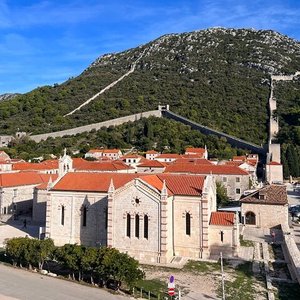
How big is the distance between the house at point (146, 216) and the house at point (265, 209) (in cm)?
958

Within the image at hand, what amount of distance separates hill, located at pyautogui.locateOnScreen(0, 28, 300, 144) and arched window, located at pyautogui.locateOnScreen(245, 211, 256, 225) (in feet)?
217

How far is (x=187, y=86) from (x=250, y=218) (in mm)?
108271

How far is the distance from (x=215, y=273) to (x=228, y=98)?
361ft

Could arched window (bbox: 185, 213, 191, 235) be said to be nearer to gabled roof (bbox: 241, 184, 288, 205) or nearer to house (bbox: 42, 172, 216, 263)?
Answer: house (bbox: 42, 172, 216, 263)

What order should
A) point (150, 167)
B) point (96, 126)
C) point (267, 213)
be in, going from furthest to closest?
point (96, 126), point (150, 167), point (267, 213)

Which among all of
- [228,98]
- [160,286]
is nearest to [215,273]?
[160,286]

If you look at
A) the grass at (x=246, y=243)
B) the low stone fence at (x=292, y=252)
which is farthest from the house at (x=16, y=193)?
the low stone fence at (x=292, y=252)

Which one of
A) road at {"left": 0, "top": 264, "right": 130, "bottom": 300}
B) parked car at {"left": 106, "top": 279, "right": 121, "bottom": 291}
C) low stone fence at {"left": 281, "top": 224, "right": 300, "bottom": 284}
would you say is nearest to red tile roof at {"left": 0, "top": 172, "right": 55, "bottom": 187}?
road at {"left": 0, "top": 264, "right": 130, "bottom": 300}

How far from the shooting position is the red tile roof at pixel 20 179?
165 ft

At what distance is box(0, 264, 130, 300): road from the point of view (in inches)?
902

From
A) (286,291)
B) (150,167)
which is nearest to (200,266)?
(286,291)

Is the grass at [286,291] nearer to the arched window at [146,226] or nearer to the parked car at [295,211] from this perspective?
the arched window at [146,226]

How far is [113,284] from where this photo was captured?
84.9 ft

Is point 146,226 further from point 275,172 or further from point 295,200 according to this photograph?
point 275,172
